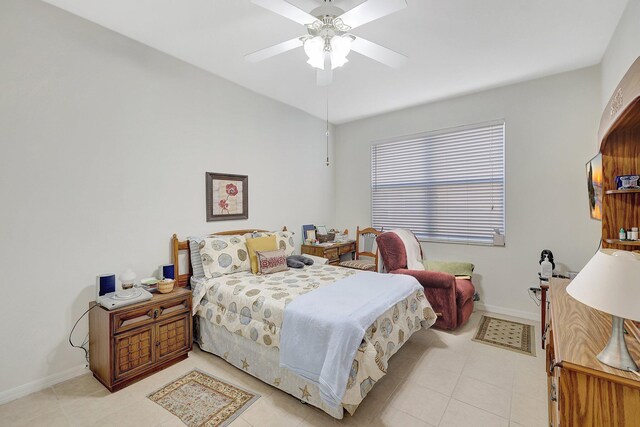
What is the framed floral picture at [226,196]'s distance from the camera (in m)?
3.29

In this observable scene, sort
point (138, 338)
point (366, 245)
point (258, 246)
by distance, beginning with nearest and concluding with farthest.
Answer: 1. point (138, 338)
2. point (258, 246)
3. point (366, 245)

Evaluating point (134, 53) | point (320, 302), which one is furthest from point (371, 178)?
point (134, 53)

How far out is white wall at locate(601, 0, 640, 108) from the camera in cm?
195

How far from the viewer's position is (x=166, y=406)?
202cm

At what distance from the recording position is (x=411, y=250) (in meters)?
3.71

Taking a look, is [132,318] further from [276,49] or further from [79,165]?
[276,49]

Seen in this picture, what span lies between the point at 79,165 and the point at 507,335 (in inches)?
171

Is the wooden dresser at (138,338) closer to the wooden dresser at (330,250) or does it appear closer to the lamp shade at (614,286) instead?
the wooden dresser at (330,250)

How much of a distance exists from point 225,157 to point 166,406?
2.47 m

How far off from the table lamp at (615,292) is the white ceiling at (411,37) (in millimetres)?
1987

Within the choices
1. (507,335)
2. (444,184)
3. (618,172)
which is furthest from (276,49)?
(507,335)

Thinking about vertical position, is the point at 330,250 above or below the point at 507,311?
above

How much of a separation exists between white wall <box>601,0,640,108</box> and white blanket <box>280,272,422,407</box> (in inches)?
94.1

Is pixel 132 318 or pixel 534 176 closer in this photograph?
pixel 132 318
